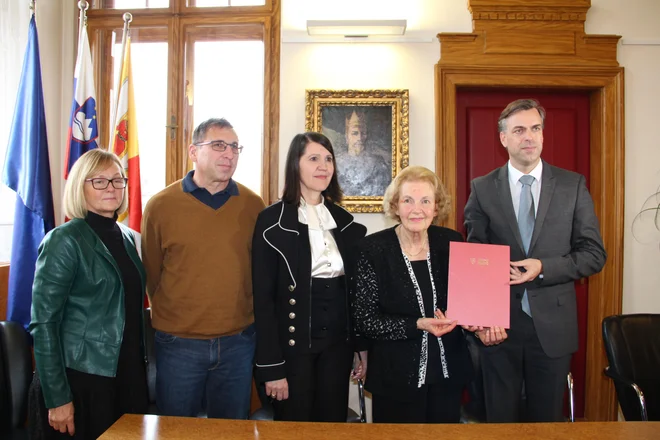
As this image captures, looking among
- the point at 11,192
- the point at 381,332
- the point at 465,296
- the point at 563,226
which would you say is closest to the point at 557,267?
the point at 563,226

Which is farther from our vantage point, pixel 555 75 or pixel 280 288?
pixel 555 75

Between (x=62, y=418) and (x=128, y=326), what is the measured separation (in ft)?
1.23

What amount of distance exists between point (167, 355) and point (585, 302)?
2.85 metres

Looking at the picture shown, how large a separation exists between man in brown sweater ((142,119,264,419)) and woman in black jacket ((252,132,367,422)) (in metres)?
0.19

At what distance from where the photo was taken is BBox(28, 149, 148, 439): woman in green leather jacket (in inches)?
66.4

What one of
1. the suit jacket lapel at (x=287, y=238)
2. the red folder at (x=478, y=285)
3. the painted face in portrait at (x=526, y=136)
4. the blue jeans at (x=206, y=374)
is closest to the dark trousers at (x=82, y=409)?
the blue jeans at (x=206, y=374)

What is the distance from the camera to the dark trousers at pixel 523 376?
1924mm

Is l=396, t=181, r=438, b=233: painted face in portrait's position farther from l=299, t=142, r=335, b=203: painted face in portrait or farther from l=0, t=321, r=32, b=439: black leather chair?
l=0, t=321, r=32, b=439: black leather chair

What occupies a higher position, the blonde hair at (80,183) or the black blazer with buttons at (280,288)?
the blonde hair at (80,183)

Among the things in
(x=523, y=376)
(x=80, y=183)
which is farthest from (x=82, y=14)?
(x=523, y=376)

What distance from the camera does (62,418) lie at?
5.51 feet

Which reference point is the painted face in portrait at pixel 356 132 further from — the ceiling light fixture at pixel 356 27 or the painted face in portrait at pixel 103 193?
the painted face in portrait at pixel 103 193

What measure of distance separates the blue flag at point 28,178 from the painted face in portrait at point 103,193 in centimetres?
127

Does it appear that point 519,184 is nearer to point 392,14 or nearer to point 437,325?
point 437,325
